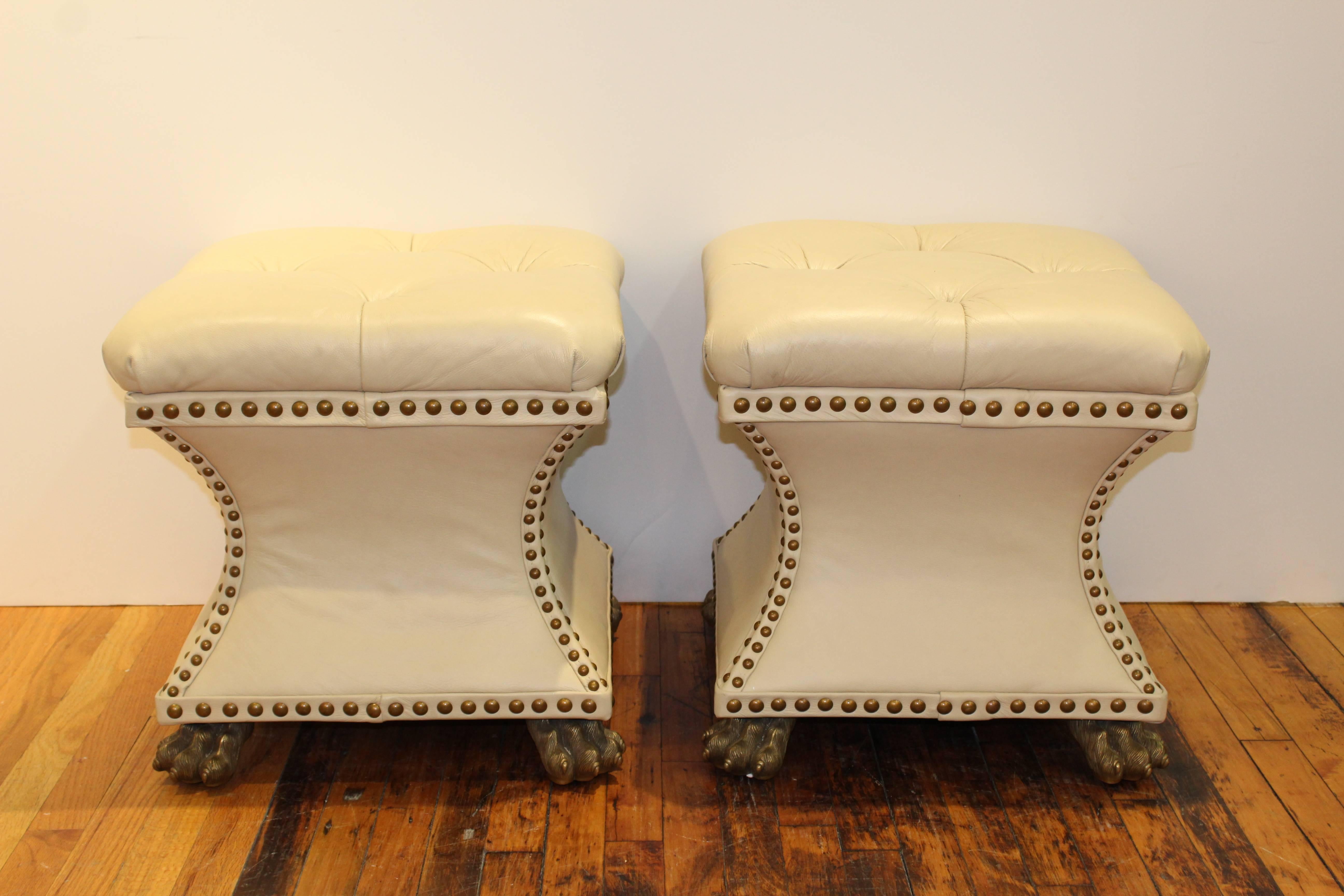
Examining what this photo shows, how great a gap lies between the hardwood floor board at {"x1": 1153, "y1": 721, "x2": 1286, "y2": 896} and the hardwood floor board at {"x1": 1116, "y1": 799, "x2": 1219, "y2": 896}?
0.01 meters

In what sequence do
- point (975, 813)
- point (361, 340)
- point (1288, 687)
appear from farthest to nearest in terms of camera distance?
point (1288, 687) → point (975, 813) → point (361, 340)

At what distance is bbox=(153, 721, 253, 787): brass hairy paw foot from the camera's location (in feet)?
4.92

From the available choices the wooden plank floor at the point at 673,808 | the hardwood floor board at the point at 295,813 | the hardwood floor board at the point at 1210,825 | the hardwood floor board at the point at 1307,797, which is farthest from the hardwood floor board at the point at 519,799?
the hardwood floor board at the point at 1307,797

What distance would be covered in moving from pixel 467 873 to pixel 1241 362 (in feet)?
4.64

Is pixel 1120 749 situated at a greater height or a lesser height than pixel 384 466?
lesser

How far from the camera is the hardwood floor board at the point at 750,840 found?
4.51 feet

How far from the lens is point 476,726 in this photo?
1652mm

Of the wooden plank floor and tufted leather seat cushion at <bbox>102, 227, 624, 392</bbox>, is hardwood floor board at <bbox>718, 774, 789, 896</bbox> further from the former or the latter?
tufted leather seat cushion at <bbox>102, 227, 624, 392</bbox>

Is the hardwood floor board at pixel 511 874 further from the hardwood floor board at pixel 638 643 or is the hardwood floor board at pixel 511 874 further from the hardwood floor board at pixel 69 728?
the hardwood floor board at pixel 69 728

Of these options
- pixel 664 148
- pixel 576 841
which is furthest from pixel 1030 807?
pixel 664 148

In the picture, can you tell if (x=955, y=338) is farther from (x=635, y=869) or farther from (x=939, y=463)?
(x=635, y=869)

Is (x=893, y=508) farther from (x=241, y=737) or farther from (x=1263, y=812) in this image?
(x=241, y=737)

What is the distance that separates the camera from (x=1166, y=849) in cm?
143

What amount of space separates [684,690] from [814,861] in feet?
1.31
